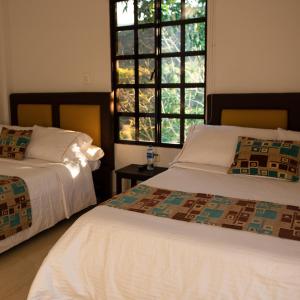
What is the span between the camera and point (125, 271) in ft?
5.24

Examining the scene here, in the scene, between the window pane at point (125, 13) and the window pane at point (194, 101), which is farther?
the window pane at point (125, 13)

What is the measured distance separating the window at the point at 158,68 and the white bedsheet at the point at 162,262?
1.61 metres

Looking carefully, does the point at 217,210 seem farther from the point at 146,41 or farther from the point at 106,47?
the point at 106,47

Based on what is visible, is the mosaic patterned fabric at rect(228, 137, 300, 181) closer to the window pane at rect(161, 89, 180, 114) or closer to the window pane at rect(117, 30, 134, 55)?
the window pane at rect(161, 89, 180, 114)

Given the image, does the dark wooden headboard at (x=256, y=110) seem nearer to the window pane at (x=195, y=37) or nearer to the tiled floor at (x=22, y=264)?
the window pane at (x=195, y=37)

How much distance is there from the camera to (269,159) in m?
2.45

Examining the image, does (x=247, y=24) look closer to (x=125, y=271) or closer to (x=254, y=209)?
(x=254, y=209)

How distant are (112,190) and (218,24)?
187 centimetres

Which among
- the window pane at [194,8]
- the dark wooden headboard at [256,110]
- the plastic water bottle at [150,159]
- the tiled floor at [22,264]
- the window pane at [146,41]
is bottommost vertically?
the tiled floor at [22,264]

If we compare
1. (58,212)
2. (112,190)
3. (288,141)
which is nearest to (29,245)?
(58,212)

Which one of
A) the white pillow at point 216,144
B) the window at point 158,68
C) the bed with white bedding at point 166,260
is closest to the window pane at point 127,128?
the window at point 158,68

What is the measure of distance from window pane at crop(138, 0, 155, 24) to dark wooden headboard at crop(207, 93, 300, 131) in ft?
3.11

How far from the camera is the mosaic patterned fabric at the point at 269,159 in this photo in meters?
2.41

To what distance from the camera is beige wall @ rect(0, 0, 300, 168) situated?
2.84m
